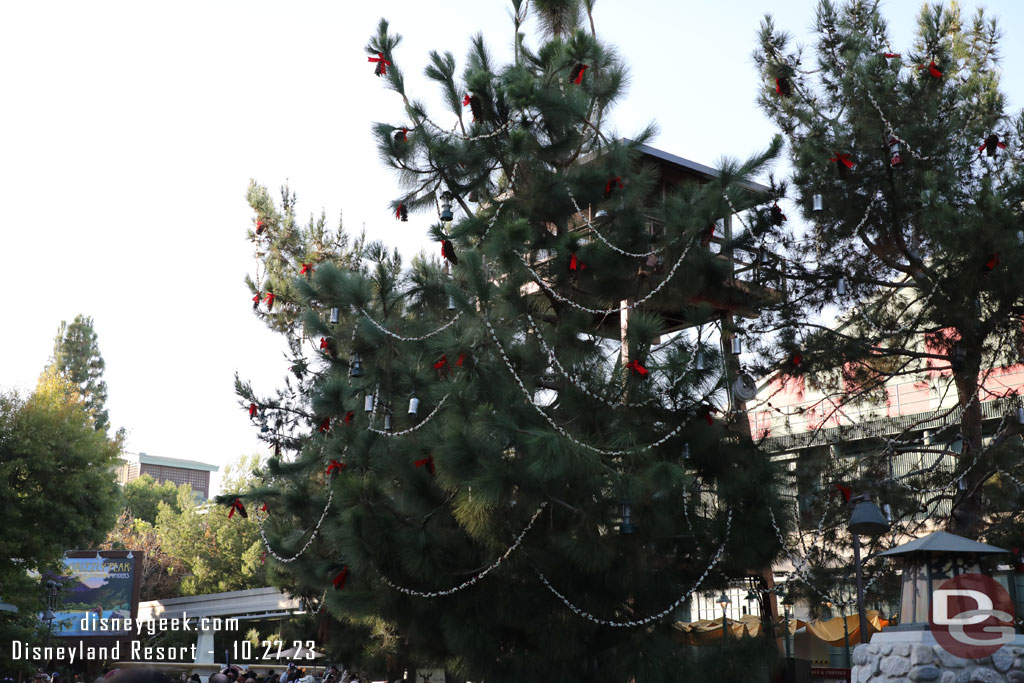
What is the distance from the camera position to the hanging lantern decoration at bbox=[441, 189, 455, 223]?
1134 cm

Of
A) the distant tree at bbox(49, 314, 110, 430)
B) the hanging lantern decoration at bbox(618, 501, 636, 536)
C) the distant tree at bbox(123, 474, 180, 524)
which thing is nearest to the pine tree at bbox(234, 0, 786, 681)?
the hanging lantern decoration at bbox(618, 501, 636, 536)

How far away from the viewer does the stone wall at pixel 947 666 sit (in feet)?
25.3

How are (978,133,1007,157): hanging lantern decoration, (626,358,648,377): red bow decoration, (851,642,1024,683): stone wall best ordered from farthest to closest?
(978,133,1007,157): hanging lantern decoration
(626,358,648,377): red bow decoration
(851,642,1024,683): stone wall

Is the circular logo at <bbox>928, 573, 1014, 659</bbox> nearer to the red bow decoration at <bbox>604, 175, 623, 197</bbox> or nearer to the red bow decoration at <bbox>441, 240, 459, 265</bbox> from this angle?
the red bow decoration at <bbox>604, 175, 623, 197</bbox>

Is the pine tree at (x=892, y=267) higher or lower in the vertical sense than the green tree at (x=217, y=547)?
higher

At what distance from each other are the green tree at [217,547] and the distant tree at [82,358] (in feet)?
32.7

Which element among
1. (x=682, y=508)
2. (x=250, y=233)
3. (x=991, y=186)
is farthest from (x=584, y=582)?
(x=250, y=233)

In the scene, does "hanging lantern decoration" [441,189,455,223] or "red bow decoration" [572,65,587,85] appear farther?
"hanging lantern decoration" [441,189,455,223]

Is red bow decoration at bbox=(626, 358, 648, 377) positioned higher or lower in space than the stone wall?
higher

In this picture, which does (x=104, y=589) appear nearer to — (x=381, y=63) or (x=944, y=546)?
(x=381, y=63)

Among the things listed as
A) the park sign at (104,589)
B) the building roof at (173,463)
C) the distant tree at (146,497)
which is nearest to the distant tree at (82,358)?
the distant tree at (146,497)

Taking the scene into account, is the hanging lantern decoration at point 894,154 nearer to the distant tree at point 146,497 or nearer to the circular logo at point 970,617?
the circular logo at point 970,617

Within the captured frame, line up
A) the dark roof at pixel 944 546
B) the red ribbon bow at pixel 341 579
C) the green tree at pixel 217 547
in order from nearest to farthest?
1. the dark roof at pixel 944 546
2. the red ribbon bow at pixel 341 579
3. the green tree at pixel 217 547

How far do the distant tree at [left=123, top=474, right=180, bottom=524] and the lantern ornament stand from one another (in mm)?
49713
